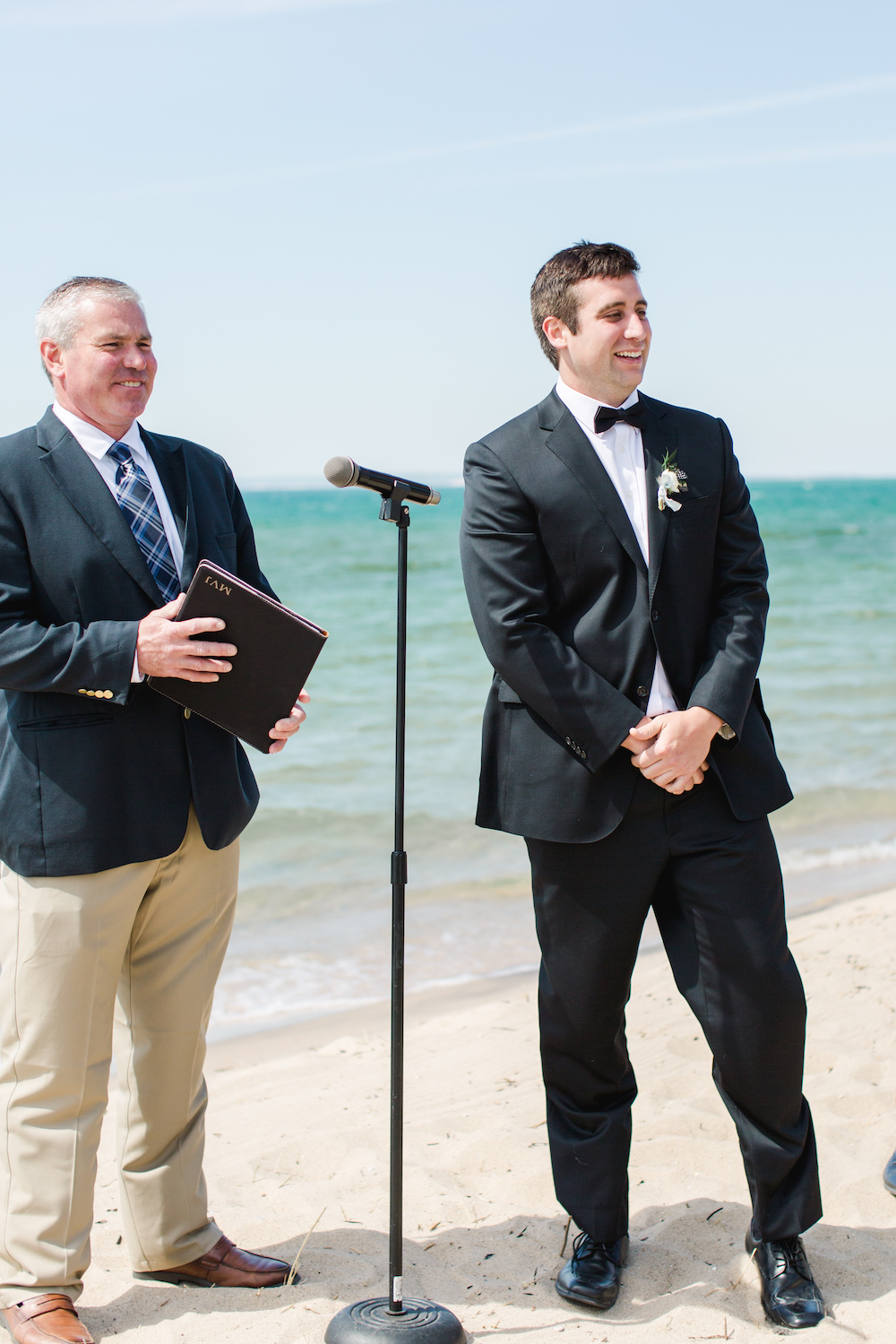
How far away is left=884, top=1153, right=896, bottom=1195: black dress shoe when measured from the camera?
285 cm

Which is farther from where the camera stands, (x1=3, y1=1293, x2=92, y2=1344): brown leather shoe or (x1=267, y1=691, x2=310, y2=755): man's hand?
(x1=267, y1=691, x2=310, y2=755): man's hand

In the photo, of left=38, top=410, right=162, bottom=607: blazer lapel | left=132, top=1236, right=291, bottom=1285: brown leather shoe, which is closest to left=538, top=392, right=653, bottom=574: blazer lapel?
left=38, top=410, right=162, bottom=607: blazer lapel

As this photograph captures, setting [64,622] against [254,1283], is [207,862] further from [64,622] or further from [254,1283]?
[254,1283]

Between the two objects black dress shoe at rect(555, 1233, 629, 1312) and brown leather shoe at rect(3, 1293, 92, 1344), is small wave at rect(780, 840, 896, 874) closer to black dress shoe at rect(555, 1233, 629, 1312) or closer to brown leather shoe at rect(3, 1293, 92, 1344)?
black dress shoe at rect(555, 1233, 629, 1312)

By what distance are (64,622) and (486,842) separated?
14.8 ft

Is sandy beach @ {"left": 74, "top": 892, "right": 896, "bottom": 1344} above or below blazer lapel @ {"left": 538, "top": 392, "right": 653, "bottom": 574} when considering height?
below

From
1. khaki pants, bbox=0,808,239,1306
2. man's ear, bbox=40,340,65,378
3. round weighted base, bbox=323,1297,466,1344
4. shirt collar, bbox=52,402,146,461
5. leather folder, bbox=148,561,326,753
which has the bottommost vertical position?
round weighted base, bbox=323,1297,466,1344

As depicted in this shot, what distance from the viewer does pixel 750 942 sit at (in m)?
2.41

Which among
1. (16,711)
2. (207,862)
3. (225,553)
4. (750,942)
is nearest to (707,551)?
(750,942)

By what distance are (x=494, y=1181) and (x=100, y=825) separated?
56.4 inches

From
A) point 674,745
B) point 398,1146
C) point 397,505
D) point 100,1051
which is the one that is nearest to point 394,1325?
point 398,1146

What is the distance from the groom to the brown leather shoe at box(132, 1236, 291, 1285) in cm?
62

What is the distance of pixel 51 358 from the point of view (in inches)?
98.0

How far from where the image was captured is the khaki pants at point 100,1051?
7.71 ft
